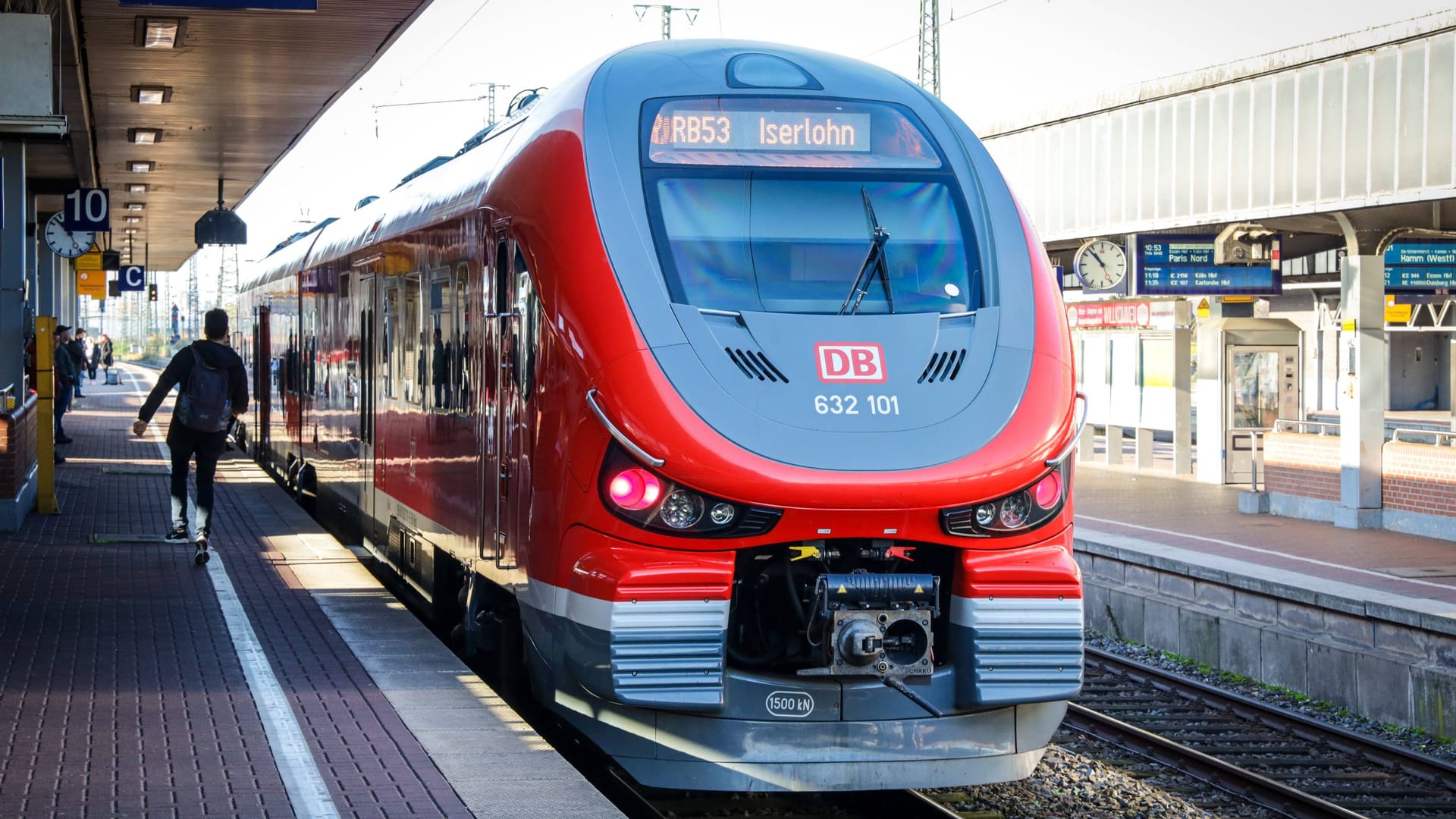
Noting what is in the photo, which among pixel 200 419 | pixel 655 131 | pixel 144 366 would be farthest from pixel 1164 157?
pixel 144 366

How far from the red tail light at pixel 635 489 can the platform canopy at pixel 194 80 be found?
15.9ft

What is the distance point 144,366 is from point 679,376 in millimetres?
101257

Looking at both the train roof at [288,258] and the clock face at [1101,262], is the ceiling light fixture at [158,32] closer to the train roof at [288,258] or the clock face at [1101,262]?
the train roof at [288,258]

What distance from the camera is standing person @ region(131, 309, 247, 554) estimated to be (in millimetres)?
11156

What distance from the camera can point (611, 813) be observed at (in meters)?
5.31

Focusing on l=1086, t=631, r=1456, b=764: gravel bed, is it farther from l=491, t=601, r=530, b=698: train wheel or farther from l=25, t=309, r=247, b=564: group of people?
l=25, t=309, r=247, b=564: group of people

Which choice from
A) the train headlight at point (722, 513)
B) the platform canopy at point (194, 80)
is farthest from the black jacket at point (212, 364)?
the train headlight at point (722, 513)

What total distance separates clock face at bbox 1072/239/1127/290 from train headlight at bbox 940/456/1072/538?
1416 cm

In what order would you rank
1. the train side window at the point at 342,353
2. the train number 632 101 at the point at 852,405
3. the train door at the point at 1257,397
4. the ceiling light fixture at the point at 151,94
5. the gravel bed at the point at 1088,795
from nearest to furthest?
the train number 632 101 at the point at 852,405 < the gravel bed at the point at 1088,795 < the train side window at the point at 342,353 < the ceiling light fixture at the point at 151,94 < the train door at the point at 1257,397

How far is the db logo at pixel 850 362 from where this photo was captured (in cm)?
618

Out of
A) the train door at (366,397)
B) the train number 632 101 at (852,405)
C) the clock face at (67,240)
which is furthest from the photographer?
the clock face at (67,240)

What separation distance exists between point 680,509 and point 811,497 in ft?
1.61

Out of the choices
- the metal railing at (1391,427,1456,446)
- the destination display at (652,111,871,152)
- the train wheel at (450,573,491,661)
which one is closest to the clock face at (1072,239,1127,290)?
the metal railing at (1391,427,1456,446)

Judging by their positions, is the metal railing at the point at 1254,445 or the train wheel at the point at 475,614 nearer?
the train wheel at the point at 475,614
